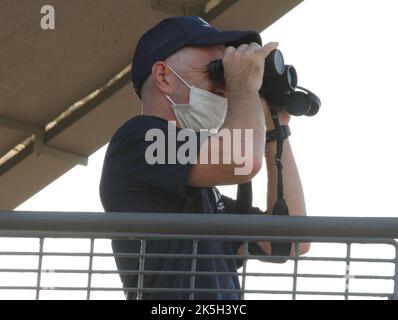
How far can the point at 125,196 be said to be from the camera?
4383 millimetres

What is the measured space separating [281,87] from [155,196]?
537mm

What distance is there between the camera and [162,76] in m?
4.73

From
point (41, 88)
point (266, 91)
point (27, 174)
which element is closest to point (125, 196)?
point (266, 91)

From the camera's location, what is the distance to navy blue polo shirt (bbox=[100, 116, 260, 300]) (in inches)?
161

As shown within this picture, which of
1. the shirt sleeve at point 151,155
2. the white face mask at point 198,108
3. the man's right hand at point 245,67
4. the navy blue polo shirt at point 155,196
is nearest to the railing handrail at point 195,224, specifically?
the navy blue polo shirt at point 155,196

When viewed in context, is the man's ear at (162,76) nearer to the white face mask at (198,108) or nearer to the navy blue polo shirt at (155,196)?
the white face mask at (198,108)

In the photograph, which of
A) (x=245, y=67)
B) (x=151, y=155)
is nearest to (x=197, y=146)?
(x=151, y=155)

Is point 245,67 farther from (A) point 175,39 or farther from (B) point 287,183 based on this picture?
Answer: (B) point 287,183

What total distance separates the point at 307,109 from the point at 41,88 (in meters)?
3.76

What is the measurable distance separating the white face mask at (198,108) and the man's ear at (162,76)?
0.02m

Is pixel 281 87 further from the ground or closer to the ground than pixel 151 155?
further from the ground

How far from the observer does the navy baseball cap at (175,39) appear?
4.65 metres

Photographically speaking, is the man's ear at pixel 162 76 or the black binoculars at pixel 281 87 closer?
the black binoculars at pixel 281 87
